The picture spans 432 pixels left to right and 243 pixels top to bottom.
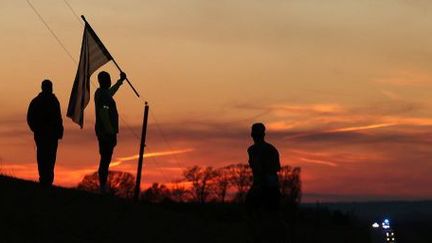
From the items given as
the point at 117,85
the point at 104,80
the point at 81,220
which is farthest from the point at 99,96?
the point at 81,220

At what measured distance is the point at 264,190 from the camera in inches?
520

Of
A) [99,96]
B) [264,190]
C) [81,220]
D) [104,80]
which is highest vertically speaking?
[104,80]

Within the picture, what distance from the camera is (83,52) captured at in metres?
19.2

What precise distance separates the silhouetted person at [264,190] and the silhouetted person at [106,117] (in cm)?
358

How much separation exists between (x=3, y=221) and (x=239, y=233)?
8945 mm

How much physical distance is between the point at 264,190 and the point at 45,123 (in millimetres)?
5159

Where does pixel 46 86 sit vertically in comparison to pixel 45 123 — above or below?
above

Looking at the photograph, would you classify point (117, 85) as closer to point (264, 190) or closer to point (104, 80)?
point (104, 80)

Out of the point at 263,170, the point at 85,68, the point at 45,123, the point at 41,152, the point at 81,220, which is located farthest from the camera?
the point at 85,68

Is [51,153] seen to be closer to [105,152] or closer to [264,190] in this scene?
[105,152]

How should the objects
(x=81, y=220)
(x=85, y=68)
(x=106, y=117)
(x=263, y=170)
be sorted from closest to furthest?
1. (x=263, y=170)
2. (x=81, y=220)
3. (x=106, y=117)
4. (x=85, y=68)

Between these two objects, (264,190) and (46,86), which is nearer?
(264,190)

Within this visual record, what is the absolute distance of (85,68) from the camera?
19016 millimetres

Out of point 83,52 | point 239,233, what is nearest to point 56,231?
point 83,52
